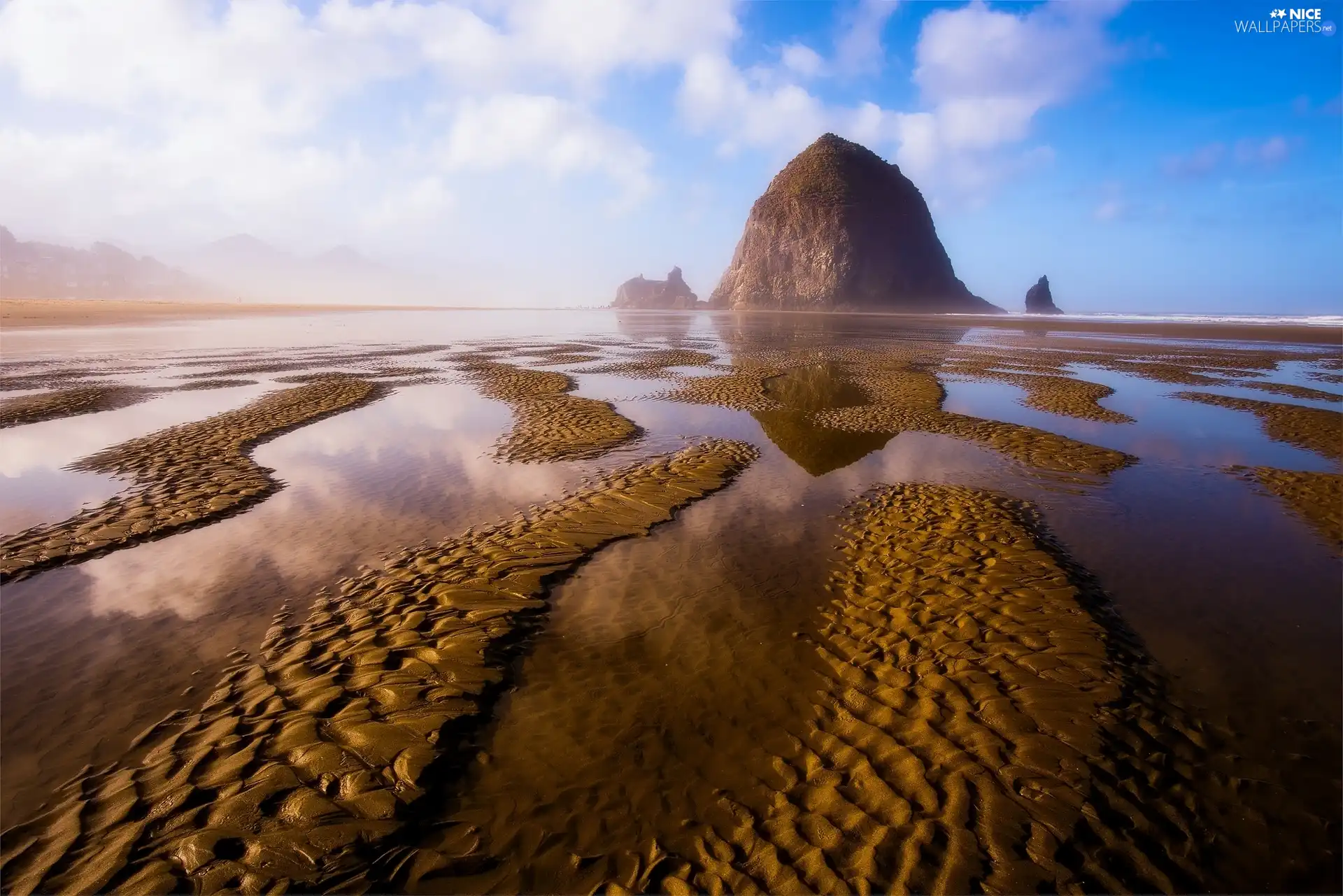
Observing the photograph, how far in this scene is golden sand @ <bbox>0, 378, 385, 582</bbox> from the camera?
8453 millimetres

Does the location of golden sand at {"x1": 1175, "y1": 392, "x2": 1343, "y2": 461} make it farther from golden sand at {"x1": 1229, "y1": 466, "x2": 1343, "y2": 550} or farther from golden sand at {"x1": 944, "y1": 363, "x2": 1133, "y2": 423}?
golden sand at {"x1": 944, "y1": 363, "x2": 1133, "y2": 423}

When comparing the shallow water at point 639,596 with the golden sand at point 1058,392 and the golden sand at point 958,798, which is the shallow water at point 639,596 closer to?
the golden sand at point 958,798

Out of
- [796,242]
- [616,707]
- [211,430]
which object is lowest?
[616,707]

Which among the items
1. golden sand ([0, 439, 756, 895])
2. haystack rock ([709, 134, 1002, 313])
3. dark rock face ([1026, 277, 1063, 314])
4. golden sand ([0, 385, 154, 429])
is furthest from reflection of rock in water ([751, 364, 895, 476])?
dark rock face ([1026, 277, 1063, 314])

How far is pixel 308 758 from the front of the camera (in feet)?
14.7

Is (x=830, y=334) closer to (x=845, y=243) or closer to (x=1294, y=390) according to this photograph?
(x=1294, y=390)

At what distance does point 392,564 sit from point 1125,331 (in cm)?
8018

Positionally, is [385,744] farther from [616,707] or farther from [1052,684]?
[1052,684]

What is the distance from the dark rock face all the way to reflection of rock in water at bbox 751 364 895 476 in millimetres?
151497

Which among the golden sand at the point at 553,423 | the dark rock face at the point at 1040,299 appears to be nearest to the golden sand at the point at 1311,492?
the golden sand at the point at 553,423

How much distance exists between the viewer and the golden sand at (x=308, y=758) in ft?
12.0

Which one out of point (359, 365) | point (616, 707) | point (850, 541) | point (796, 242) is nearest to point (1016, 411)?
point (850, 541)

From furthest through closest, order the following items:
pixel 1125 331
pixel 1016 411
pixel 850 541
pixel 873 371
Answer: pixel 1125 331 < pixel 873 371 < pixel 1016 411 < pixel 850 541

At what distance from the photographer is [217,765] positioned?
4398 mm
